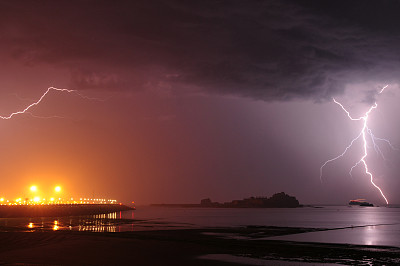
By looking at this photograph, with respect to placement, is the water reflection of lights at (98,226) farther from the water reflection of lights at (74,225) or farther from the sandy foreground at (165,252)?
the sandy foreground at (165,252)

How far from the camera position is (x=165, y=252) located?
1080 inches

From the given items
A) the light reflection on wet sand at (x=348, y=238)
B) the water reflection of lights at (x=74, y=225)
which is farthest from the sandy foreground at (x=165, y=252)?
the water reflection of lights at (x=74, y=225)

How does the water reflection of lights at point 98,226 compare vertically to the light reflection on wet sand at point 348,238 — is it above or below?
above

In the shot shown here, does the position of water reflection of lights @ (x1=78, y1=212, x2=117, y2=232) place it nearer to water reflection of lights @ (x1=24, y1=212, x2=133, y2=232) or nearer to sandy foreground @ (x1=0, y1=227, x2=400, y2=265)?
water reflection of lights @ (x1=24, y1=212, x2=133, y2=232)

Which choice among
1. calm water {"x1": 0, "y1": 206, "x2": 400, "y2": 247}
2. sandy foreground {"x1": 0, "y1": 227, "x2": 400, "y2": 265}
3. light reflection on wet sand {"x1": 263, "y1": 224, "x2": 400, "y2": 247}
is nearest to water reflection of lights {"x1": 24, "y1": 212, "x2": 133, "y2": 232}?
calm water {"x1": 0, "y1": 206, "x2": 400, "y2": 247}

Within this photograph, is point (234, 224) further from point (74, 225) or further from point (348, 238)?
point (348, 238)

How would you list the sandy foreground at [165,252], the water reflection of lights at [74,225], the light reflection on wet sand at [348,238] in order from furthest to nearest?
the water reflection of lights at [74,225] < the light reflection on wet sand at [348,238] < the sandy foreground at [165,252]

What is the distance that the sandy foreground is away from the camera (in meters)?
23.4

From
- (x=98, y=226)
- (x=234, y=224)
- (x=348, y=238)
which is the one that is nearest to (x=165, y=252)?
(x=348, y=238)

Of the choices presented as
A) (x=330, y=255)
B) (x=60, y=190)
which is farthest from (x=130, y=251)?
(x=60, y=190)


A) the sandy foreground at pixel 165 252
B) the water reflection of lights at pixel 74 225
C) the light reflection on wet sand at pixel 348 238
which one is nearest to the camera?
the sandy foreground at pixel 165 252

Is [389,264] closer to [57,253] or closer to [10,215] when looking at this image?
[57,253]

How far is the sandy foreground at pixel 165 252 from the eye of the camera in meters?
23.4

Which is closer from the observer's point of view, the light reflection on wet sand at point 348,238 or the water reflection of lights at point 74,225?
the light reflection on wet sand at point 348,238
